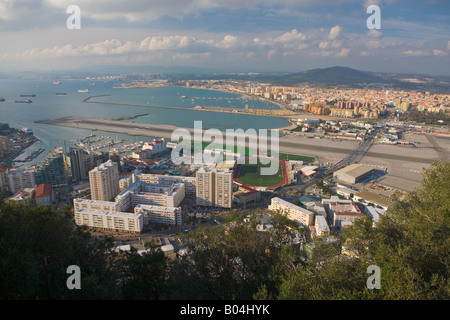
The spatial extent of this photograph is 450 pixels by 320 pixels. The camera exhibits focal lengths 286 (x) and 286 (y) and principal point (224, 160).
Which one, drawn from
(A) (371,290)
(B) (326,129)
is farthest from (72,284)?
(B) (326,129)

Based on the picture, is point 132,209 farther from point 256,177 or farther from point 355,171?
point 355,171

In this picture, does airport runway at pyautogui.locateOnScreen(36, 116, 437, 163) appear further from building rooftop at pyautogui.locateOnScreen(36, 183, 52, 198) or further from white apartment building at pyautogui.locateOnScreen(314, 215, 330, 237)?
building rooftop at pyautogui.locateOnScreen(36, 183, 52, 198)

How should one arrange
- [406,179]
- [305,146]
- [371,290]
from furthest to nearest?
[305,146]
[406,179]
[371,290]

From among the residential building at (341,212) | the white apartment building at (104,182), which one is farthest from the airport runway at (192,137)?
the white apartment building at (104,182)

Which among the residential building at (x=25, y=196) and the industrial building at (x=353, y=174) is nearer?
the residential building at (x=25, y=196)

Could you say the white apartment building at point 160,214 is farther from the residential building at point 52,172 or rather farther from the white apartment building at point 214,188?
the residential building at point 52,172

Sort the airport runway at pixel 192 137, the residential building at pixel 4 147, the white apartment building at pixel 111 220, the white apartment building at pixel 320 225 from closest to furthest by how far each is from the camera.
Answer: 1. the white apartment building at pixel 320 225
2. the white apartment building at pixel 111 220
3. the residential building at pixel 4 147
4. the airport runway at pixel 192 137
